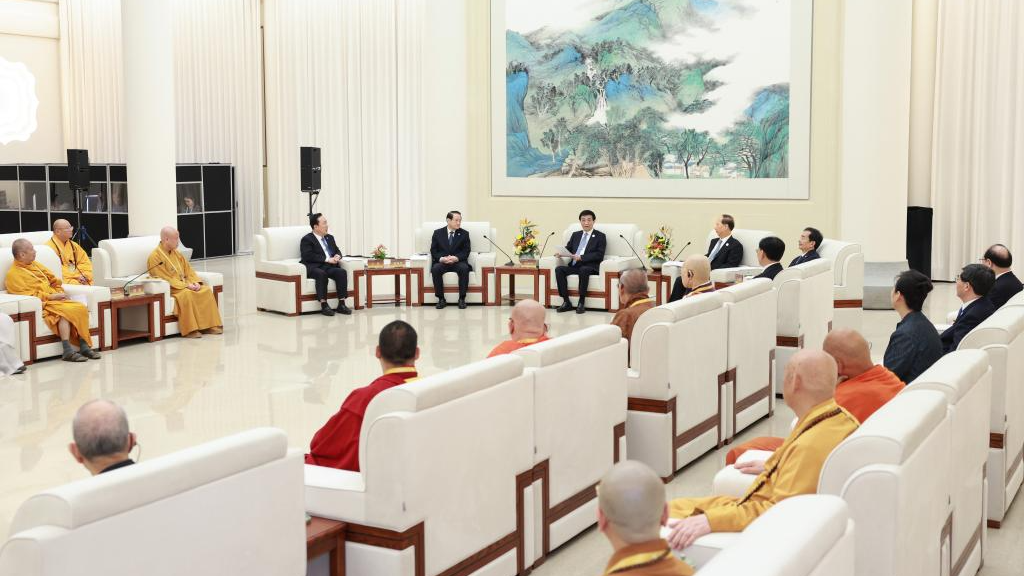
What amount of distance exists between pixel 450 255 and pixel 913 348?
325 inches

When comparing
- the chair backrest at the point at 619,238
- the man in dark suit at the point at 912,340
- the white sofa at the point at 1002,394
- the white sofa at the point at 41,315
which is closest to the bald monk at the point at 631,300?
the man in dark suit at the point at 912,340

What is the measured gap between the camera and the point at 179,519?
3213 millimetres

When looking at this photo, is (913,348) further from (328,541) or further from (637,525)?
(637,525)

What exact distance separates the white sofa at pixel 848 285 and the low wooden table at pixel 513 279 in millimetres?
3606

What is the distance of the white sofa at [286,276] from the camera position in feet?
42.5

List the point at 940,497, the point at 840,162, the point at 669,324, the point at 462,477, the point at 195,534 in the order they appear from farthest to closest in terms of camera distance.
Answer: the point at 840,162 → the point at 669,324 → the point at 462,477 → the point at 940,497 → the point at 195,534

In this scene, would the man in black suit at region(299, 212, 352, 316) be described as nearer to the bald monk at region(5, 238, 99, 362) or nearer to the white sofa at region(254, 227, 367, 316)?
the white sofa at region(254, 227, 367, 316)

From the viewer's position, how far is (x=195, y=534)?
327cm

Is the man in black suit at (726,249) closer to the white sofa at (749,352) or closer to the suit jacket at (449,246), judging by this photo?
the suit jacket at (449,246)

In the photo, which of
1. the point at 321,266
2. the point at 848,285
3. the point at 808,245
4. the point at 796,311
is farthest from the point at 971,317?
the point at 321,266

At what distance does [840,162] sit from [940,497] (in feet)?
34.5

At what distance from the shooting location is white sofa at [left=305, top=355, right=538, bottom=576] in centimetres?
415

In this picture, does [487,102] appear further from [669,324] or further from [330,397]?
[669,324]

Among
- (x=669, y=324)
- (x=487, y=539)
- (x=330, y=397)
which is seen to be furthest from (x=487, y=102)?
(x=487, y=539)
